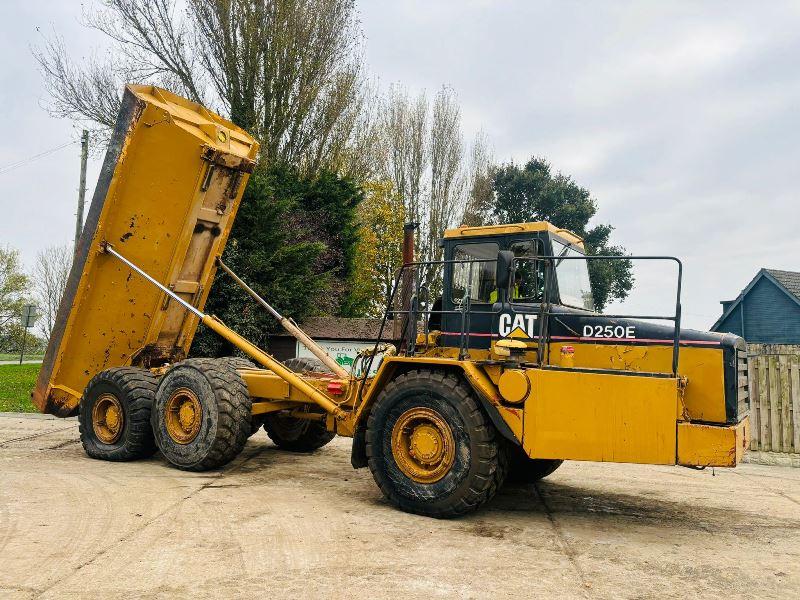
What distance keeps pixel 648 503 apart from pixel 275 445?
16.5 ft

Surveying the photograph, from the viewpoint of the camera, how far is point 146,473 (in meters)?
7.16

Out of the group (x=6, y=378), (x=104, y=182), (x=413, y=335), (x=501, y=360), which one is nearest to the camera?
(x=501, y=360)

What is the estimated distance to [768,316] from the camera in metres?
29.5

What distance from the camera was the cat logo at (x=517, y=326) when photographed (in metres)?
6.12

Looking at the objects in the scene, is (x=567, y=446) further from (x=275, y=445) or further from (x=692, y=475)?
(x=275, y=445)

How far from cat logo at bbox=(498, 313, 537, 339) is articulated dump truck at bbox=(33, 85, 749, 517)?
2cm

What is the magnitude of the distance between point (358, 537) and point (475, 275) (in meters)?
2.87

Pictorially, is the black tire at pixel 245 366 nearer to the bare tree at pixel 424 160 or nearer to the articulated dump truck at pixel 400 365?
the articulated dump truck at pixel 400 365

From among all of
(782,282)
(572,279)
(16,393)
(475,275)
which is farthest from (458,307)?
(782,282)

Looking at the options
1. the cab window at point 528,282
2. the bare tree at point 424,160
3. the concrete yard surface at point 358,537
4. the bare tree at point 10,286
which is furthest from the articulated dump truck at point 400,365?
the bare tree at point 10,286

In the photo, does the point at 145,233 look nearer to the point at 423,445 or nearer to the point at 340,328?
the point at 423,445

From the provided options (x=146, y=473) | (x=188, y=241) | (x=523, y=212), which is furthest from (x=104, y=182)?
(x=523, y=212)

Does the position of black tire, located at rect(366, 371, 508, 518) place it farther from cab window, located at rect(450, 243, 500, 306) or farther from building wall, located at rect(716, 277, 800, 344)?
building wall, located at rect(716, 277, 800, 344)

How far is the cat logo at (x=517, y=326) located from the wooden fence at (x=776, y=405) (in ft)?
20.2
